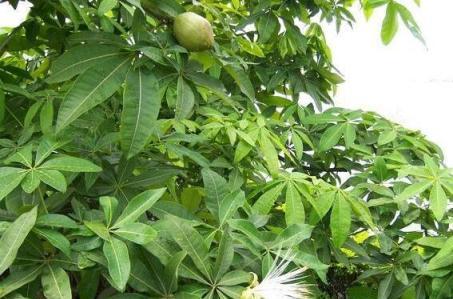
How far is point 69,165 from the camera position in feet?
2.29

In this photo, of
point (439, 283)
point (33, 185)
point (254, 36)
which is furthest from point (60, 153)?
point (254, 36)

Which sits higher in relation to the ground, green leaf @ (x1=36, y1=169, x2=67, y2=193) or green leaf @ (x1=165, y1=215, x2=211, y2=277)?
green leaf @ (x1=36, y1=169, x2=67, y2=193)

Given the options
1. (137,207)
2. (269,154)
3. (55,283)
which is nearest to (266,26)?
(269,154)

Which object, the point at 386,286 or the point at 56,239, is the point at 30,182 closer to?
the point at 56,239

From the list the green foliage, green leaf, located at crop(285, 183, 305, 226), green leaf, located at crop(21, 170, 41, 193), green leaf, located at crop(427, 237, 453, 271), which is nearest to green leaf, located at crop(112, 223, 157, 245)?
the green foliage

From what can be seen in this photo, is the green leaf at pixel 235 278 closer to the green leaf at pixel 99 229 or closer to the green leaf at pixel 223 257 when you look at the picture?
the green leaf at pixel 223 257

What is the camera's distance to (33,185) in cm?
67

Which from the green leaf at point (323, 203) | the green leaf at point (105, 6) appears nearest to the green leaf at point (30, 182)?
the green leaf at point (105, 6)

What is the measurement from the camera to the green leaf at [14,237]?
0.58 meters

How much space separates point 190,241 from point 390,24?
64cm

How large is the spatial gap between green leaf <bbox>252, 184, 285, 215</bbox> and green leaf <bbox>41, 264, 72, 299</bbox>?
39 centimetres

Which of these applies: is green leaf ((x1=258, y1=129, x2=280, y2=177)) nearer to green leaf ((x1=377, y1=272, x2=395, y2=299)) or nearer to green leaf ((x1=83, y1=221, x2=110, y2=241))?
green leaf ((x1=377, y1=272, x2=395, y2=299))

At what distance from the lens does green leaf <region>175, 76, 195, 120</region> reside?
2.40 ft

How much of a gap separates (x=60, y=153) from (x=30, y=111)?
124 millimetres
